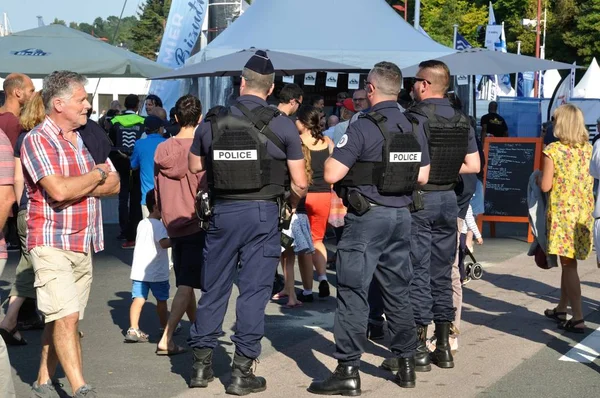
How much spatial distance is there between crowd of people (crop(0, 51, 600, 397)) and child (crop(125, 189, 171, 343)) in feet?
0.04

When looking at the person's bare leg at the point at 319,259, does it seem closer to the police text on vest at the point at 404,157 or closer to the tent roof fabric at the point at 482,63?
the police text on vest at the point at 404,157

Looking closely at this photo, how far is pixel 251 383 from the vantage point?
20.9ft

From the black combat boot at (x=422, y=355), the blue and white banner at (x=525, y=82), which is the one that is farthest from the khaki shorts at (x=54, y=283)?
the blue and white banner at (x=525, y=82)

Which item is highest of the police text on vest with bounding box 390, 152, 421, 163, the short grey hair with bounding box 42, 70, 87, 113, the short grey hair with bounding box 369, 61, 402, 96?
the short grey hair with bounding box 369, 61, 402, 96

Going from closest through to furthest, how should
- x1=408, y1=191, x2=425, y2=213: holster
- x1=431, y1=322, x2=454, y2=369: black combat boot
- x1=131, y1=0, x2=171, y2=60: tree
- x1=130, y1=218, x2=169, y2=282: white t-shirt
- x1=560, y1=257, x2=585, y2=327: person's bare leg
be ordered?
x1=408, y1=191, x2=425, y2=213: holster
x1=431, y1=322, x2=454, y2=369: black combat boot
x1=130, y1=218, x2=169, y2=282: white t-shirt
x1=560, y1=257, x2=585, y2=327: person's bare leg
x1=131, y1=0, x2=171, y2=60: tree

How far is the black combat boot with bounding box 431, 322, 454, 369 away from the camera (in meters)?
7.19

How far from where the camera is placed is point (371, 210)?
251 inches

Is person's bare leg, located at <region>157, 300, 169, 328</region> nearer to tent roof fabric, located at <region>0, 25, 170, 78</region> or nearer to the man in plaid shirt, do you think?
the man in plaid shirt

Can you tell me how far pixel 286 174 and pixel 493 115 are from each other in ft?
54.7

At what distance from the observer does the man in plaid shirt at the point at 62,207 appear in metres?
5.66

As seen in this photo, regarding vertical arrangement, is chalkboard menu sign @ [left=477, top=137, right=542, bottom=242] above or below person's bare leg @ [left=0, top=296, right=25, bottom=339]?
above

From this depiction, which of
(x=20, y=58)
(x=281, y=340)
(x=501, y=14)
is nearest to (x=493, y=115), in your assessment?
(x=20, y=58)

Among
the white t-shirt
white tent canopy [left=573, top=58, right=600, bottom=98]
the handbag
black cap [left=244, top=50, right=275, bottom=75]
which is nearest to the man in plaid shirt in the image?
black cap [left=244, top=50, right=275, bottom=75]

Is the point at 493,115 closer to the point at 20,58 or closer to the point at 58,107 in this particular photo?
the point at 20,58
